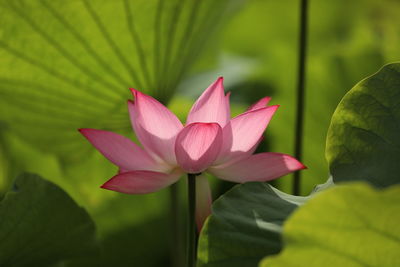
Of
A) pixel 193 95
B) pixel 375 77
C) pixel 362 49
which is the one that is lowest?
pixel 193 95

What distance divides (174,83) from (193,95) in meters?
0.63

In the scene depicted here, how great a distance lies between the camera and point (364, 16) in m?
2.02

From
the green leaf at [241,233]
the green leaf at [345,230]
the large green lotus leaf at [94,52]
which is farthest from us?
the large green lotus leaf at [94,52]

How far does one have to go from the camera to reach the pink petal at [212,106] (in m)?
0.65

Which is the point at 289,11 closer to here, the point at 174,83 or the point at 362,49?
the point at 362,49

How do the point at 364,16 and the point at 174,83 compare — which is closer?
the point at 174,83

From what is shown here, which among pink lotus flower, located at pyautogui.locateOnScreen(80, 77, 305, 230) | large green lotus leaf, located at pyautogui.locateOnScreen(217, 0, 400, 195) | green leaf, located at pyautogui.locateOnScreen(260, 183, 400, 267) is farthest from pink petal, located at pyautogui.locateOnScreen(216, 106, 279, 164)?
large green lotus leaf, located at pyautogui.locateOnScreen(217, 0, 400, 195)

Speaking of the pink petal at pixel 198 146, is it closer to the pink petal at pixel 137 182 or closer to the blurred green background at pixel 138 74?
the pink petal at pixel 137 182

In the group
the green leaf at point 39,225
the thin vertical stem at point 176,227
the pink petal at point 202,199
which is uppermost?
the pink petal at point 202,199

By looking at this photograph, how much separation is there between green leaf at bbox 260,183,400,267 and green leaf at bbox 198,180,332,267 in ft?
0.28

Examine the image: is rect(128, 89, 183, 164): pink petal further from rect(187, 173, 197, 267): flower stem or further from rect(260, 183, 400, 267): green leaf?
rect(260, 183, 400, 267): green leaf

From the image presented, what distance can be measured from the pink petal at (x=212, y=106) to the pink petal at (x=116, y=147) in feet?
0.21

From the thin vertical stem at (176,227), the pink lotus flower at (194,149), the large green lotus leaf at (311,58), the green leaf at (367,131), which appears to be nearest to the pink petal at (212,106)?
the pink lotus flower at (194,149)

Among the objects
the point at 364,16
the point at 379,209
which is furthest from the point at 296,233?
the point at 364,16
